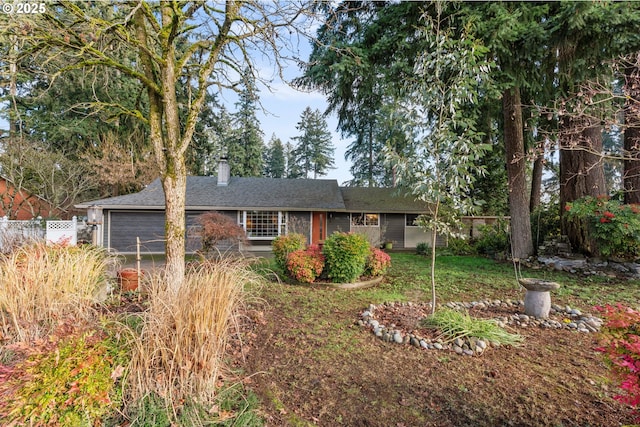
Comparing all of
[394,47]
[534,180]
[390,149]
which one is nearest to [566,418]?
[390,149]

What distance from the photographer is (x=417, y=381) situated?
2.67 metres

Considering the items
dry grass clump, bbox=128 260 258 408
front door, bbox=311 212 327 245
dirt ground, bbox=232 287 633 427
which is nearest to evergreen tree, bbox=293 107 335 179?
front door, bbox=311 212 327 245

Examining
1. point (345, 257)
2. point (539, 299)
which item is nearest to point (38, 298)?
point (345, 257)

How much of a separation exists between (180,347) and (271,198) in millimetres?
12114

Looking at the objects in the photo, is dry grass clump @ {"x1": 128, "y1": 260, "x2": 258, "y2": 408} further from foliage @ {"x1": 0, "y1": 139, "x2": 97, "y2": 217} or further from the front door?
foliage @ {"x1": 0, "y1": 139, "x2": 97, "y2": 217}

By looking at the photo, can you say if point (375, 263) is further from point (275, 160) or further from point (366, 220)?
point (275, 160)

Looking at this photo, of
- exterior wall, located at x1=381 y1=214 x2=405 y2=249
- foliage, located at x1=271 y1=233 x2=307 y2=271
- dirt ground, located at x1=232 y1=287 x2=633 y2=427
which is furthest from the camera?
exterior wall, located at x1=381 y1=214 x2=405 y2=249

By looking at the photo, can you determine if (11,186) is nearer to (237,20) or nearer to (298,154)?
(237,20)

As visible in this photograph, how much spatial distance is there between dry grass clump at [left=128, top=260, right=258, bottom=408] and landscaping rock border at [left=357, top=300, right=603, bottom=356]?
2.14 m

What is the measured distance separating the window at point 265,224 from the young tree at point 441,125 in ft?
32.9

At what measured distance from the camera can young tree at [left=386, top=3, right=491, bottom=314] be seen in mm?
3818

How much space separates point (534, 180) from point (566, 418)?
14.8 metres

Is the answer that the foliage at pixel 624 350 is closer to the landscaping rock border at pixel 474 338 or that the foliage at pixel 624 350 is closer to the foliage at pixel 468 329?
the landscaping rock border at pixel 474 338

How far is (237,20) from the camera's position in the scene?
483 centimetres
